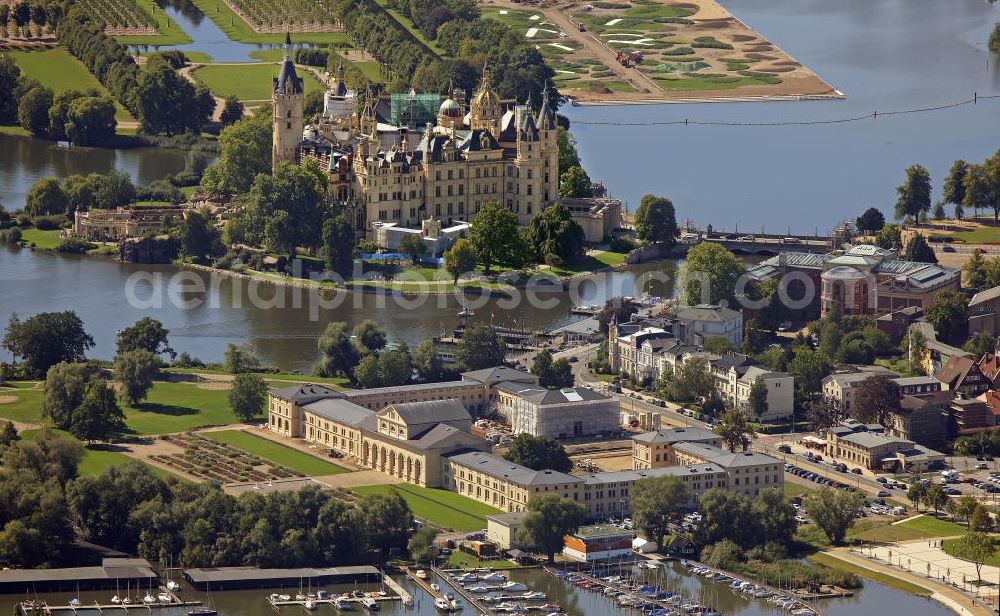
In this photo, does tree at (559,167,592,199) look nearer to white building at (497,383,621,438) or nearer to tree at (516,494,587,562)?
white building at (497,383,621,438)

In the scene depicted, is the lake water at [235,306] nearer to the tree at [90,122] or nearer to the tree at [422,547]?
the tree at [422,547]

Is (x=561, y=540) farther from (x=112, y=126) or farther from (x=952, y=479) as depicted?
(x=112, y=126)

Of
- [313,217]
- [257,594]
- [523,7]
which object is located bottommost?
[257,594]

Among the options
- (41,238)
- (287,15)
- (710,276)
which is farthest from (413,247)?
(287,15)

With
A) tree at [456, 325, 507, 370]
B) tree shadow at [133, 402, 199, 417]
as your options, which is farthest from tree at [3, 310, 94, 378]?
tree at [456, 325, 507, 370]

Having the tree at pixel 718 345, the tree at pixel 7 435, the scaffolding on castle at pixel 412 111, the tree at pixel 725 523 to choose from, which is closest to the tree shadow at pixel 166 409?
the tree at pixel 7 435

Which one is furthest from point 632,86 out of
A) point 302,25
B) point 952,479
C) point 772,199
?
point 952,479
